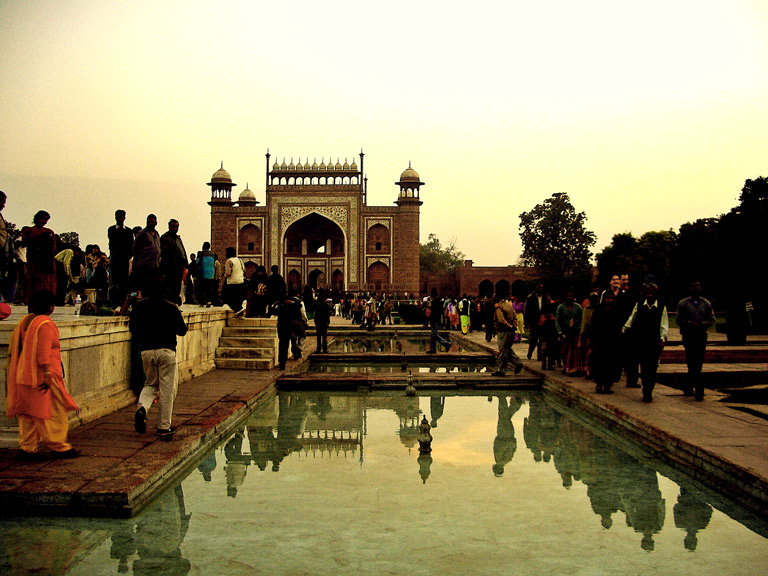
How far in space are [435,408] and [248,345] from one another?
3.31 meters

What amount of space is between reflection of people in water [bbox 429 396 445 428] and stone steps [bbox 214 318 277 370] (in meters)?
2.48

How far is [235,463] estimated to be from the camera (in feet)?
15.1

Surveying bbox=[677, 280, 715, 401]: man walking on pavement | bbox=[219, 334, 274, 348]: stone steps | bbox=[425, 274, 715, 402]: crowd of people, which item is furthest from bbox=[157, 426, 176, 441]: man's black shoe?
bbox=[219, 334, 274, 348]: stone steps

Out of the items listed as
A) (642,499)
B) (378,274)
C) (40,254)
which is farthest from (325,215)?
(642,499)

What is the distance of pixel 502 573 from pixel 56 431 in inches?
101

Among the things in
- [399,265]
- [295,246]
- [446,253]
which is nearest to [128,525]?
[399,265]

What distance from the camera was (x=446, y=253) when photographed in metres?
68.0

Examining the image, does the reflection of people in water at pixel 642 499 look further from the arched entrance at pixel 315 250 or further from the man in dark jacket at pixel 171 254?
the arched entrance at pixel 315 250

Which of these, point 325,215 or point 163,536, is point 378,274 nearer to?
point 325,215

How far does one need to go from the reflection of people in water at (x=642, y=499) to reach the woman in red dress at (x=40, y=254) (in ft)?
15.6

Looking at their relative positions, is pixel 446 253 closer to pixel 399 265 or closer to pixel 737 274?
pixel 399 265

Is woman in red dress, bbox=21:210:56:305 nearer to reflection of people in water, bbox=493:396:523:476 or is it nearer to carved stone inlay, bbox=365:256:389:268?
reflection of people in water, bbox=493:396:523:476

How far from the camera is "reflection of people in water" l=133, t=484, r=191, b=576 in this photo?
285 cm

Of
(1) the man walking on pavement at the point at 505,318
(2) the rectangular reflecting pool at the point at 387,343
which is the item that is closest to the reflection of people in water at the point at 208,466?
(1) the man walking on pavement at the point at 505,318
